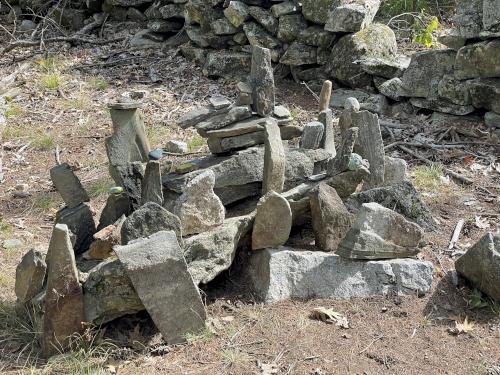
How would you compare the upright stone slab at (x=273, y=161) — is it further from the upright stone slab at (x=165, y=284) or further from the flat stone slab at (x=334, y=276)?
the upright stone slab at (x=165, y=284)

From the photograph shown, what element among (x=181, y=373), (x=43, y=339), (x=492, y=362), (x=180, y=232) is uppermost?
(x=180, y=232)

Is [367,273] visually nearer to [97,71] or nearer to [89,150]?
[89,150]

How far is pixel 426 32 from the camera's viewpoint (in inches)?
356

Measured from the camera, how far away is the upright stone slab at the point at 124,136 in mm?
5012

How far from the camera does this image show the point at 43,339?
13.6 ft

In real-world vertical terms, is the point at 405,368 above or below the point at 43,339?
below

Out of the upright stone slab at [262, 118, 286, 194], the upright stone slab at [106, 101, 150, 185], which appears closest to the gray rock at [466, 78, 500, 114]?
the upright stone slab at [262, 118, 286, 194]

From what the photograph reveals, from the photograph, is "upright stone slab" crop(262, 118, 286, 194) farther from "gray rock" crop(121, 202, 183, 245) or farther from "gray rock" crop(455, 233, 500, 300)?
"gray rock" crop(455, 233, 500, 300)

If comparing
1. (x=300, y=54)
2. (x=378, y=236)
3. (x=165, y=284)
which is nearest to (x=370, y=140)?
(x=378, y=236)

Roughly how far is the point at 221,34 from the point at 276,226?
6184 mm

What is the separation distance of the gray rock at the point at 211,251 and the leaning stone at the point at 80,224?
33.9 inches

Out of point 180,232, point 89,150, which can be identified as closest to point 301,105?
point 89,150

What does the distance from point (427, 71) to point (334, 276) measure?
14.7 feet

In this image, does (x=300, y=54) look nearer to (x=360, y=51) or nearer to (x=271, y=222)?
(x=360, y=51)
